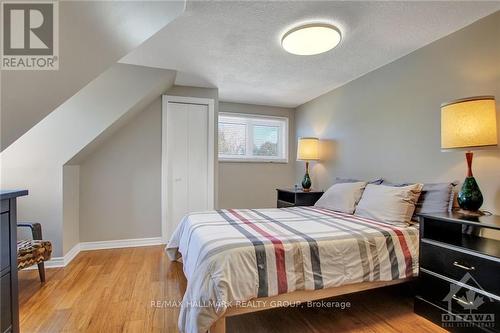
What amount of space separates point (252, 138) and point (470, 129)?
10.5ft

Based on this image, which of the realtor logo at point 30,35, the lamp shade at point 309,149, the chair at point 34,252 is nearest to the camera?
the realtor logo at point 30,35

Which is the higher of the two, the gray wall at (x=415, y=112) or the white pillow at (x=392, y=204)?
the gray wall at (x=415, y=112)

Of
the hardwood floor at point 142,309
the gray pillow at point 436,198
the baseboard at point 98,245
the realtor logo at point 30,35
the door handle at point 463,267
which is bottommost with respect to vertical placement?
the hardwood floor at point 142,309

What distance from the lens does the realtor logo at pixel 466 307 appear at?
1.47 m

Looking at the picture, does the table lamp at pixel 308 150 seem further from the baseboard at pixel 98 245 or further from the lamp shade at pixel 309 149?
the baseboard at pixel 98 245

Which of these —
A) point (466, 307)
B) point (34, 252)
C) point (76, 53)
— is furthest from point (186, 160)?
point (466, 307)

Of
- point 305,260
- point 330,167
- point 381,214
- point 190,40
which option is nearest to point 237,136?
point 330,167

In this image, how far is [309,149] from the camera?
3.73 meters

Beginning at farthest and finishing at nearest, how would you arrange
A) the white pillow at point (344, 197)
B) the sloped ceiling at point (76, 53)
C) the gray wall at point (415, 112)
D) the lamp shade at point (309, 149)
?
the lamp shade at point (309, 149)
the white pillow at point (344, 197)
the gray wall at point (415, 112)
the sloped ceiling at point (76, 53)

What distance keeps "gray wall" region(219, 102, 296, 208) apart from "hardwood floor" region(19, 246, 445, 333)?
1994 millimetres

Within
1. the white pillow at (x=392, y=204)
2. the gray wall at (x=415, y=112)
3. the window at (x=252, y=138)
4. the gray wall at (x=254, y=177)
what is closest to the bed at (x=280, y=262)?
the white pillow at (x=392, y=204)

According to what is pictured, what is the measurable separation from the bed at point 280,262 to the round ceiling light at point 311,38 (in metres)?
1.53

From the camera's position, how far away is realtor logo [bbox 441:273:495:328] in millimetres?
1470

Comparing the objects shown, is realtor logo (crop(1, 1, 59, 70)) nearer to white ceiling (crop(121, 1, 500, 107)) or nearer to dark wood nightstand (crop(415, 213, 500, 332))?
white ceiling (crop(121, 1, 500, 107))
